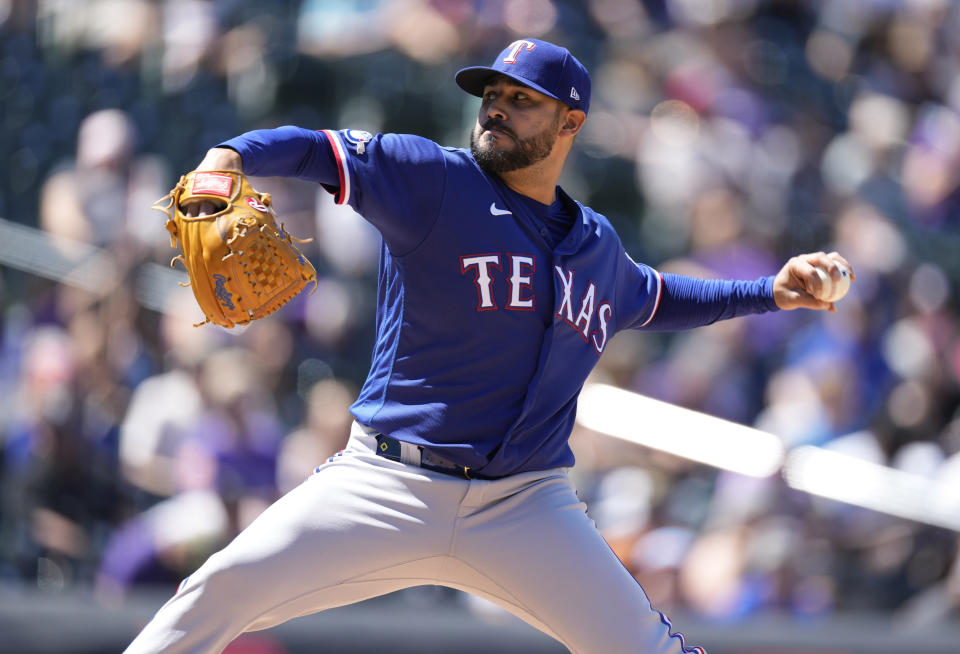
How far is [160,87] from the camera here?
20.0 ft

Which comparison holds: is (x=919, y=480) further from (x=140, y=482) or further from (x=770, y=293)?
(x=140, y=482)

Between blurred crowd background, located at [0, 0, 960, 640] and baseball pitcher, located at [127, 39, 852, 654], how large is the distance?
226 centimetres

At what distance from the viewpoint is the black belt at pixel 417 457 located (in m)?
2.57

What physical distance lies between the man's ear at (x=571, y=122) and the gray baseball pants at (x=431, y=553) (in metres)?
0.86

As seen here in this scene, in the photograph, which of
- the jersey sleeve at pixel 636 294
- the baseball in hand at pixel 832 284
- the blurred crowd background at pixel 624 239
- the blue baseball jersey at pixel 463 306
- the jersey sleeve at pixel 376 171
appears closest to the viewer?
the jersey sleeve at pixel 376 171

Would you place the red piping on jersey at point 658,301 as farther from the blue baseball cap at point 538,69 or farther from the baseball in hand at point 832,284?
the blue baseball cap at point 538,69

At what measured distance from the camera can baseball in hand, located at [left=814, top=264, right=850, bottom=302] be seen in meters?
2.81

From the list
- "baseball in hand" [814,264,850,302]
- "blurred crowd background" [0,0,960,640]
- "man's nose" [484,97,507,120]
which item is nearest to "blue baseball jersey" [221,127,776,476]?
"man's nose" [484,97,507,120]

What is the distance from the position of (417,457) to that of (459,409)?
0.14 metres

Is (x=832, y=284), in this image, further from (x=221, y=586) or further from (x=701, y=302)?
(x=221, y=586)

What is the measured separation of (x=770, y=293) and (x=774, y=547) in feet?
6.87

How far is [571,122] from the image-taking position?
288 centimetres

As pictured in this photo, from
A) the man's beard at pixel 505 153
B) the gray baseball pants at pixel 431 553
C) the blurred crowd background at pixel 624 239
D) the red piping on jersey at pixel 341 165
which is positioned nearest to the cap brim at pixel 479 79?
the man's beard at pixel 505 153

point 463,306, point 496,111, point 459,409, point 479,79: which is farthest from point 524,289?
point 479,79
